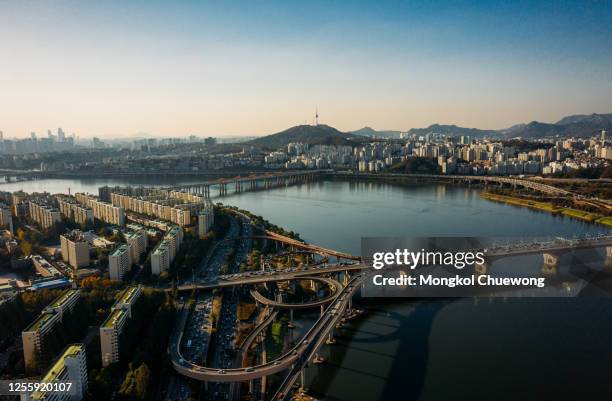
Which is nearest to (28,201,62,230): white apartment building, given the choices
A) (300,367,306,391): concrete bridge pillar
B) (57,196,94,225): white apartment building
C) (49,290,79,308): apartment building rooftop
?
(57,196,94,225): white apartment building

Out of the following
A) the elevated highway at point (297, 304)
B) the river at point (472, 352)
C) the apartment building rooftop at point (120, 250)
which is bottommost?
the river at point (472, 352)

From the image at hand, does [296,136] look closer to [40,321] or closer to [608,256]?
[608,256]

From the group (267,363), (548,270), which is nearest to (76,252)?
(267,363)

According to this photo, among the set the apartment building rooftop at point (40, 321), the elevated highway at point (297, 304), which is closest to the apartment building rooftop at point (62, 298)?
the apartment building rooftop at point (40, 321)

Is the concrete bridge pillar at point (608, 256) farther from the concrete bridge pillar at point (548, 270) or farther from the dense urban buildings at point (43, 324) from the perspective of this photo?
the dense urban buildings at point (43, 324)

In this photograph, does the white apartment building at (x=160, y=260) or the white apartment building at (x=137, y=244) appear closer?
the white apartment building at (x=160, y=260)

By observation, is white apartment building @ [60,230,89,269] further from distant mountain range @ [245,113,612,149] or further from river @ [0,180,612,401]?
distant mountain range @ [245,113,612,149]

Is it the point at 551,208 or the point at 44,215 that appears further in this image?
the point at 551,208

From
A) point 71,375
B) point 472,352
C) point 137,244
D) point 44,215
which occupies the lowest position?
point 472,352
